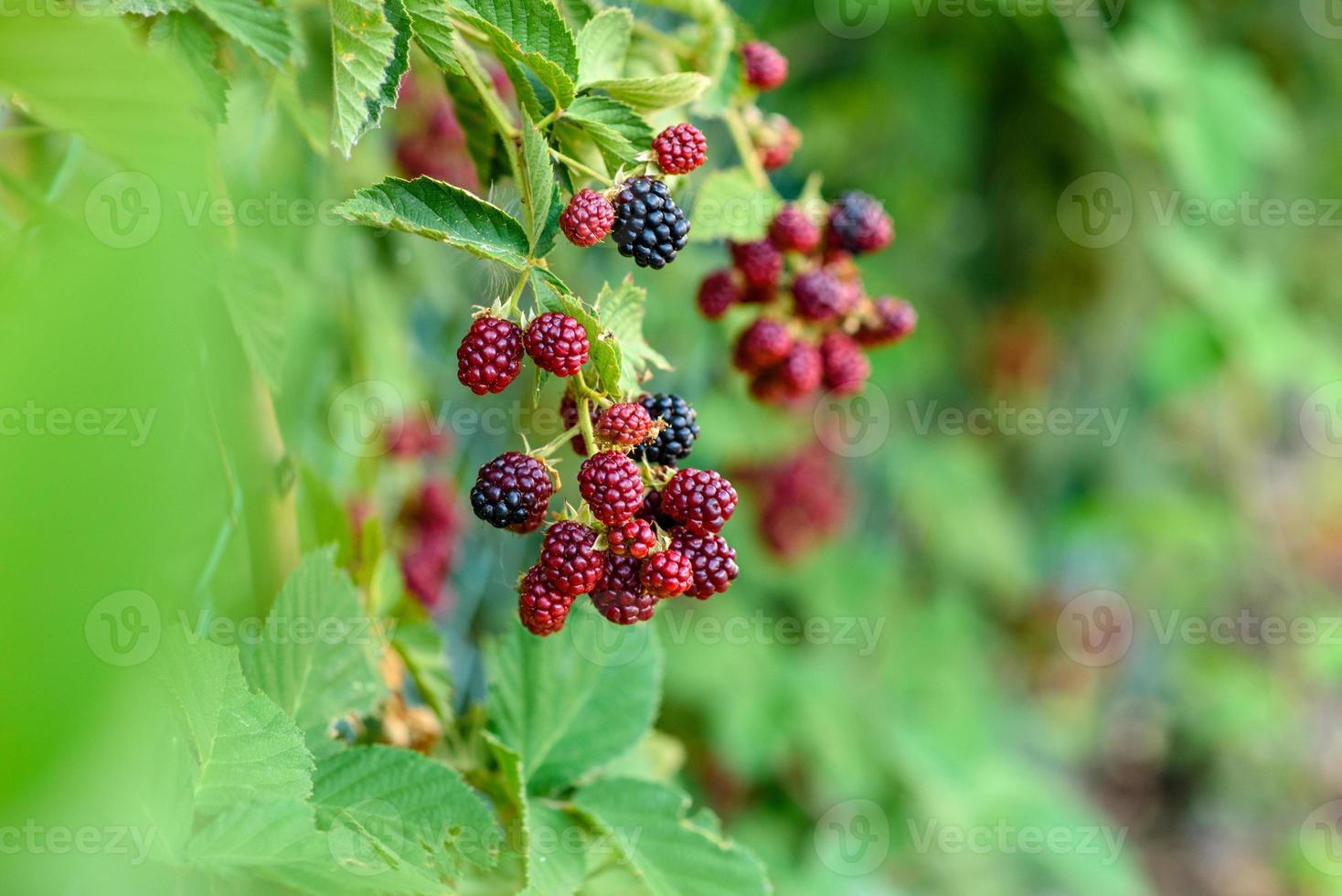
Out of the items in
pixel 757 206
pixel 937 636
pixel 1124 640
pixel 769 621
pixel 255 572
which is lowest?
pixel 1124 640

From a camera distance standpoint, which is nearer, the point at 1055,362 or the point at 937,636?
the point at 937,636

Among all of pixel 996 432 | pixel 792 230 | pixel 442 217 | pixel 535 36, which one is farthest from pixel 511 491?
pixel 996 432

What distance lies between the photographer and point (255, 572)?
854 mm

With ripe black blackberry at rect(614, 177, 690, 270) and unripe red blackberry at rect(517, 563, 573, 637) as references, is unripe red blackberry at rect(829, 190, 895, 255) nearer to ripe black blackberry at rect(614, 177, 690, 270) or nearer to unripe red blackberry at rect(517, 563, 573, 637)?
ripe black blackberry at rect(614, 177, 690, 270)

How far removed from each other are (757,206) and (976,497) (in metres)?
1.74

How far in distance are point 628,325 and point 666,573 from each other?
153mm

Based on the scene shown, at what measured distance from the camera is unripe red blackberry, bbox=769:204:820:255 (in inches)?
33.2


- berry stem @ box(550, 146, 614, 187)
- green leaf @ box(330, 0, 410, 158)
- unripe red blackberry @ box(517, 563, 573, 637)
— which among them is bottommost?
unripe red blackberry @ box(517, 563, 573, 637)

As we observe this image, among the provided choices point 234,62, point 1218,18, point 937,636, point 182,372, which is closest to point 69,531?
point 182,372

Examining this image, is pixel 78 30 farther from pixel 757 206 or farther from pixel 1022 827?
pixel 1022 827

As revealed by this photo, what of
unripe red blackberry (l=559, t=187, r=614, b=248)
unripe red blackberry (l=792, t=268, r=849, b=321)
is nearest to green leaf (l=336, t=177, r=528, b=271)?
unripe red blackberry (l=559, t=187, r=614, b=248)

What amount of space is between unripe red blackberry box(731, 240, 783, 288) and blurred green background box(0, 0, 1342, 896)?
23 cm

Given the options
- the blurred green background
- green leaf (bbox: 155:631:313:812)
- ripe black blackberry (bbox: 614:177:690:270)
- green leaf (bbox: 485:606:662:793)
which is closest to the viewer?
green leaf (bbox: 155:631:313:812)

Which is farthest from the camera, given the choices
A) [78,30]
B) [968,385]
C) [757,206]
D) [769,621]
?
[968,385]
